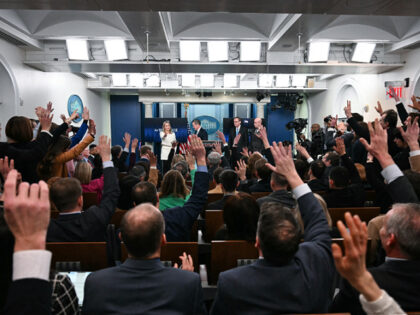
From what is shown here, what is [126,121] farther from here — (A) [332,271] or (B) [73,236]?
(A) [332,271]

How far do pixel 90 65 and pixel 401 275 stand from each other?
23.1ft

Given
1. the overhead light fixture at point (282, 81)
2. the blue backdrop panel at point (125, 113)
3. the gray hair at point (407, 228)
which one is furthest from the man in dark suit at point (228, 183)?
the blue backdrop panel at point (125, 113)

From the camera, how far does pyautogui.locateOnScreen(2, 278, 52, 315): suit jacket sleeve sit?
2.50 ft

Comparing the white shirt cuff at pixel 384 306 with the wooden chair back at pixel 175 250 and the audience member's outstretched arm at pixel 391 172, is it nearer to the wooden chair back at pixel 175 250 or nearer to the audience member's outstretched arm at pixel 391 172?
the audience member's outstretched arm at pixel 391 172

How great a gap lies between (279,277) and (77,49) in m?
6.68

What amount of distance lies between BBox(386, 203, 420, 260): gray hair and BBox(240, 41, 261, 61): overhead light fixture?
5.91 m

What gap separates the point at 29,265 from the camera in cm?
80

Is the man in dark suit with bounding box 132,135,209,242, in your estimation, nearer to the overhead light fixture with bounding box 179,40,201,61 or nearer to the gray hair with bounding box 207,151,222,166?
the gray hair with bounding box 207,151,222,166

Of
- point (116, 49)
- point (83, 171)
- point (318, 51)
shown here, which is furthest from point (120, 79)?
point (83, 171)

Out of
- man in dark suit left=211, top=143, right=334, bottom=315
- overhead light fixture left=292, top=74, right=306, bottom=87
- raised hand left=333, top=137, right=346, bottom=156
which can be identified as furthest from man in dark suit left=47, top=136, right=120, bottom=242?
overhead light fixture left=292, top=74, right=306, bottom=87

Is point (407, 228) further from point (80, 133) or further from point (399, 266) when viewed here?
point (80, 133)

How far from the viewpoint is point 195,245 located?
6.55ft

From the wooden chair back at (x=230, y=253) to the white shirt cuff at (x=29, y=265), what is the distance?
126 centimetres

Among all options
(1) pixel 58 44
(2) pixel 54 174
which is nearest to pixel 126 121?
(1) pixel 58 44
